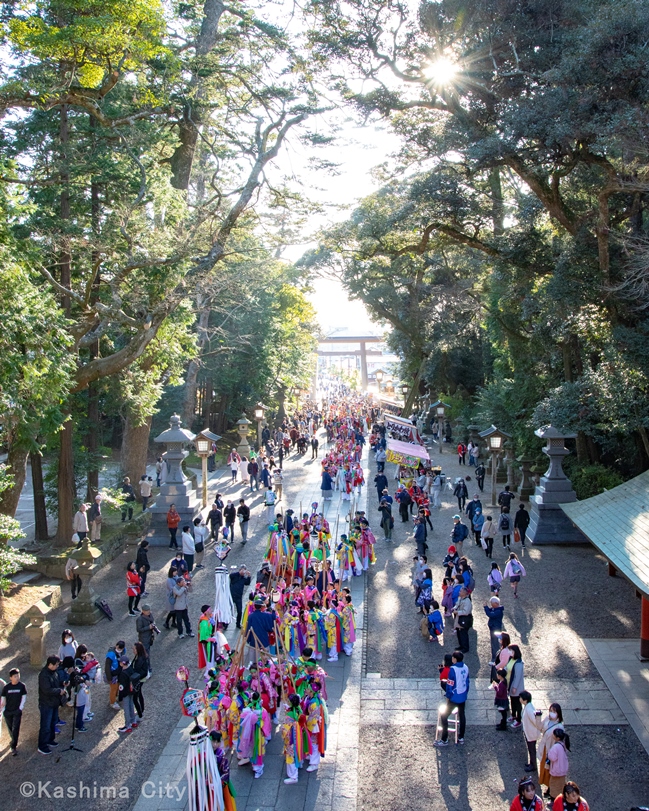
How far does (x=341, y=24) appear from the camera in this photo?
1811 cm

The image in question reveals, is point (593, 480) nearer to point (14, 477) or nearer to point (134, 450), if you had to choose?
point (134, 450)

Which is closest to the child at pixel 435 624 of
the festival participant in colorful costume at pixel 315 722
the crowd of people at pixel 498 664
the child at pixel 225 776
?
the crowd of people at pixel 498 664

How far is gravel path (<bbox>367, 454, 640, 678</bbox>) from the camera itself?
415 inches

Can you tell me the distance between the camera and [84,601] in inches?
495

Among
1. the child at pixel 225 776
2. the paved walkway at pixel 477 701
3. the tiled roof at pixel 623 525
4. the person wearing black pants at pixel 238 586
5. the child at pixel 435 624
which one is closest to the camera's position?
the child at pixel 225 776

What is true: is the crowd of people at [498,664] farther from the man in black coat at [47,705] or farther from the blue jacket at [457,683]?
the man in black coat at [47,705]

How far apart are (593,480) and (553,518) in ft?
7.82

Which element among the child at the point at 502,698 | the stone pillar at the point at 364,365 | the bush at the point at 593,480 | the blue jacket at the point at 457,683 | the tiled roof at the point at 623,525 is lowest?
the child at the point at 502,698

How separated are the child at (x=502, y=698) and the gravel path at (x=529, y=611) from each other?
1.53 metres

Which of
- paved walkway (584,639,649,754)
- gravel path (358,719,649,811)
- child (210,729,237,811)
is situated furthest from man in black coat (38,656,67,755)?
paved walkway (584,639,649,754)

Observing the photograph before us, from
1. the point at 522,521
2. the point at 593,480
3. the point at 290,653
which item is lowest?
the point at 290,653

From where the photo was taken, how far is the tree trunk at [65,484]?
16312 mm

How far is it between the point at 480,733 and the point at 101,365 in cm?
1120

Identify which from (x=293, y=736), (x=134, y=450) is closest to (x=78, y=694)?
(x=293, y=736)
